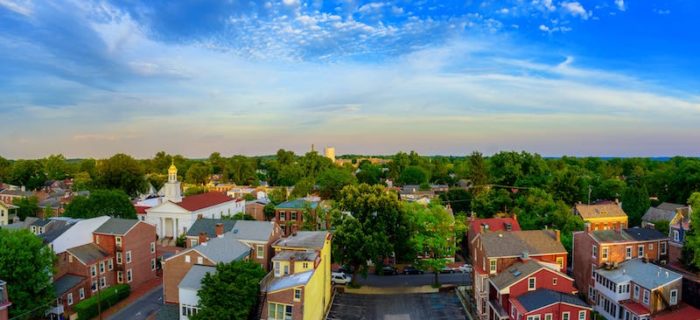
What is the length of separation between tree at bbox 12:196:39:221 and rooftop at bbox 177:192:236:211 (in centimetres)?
3142

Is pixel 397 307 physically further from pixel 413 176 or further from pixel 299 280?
pixel 413 176

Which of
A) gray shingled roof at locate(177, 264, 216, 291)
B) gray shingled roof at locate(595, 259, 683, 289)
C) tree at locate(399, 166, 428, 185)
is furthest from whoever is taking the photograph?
tree at locate(399, 166, 428, 185)

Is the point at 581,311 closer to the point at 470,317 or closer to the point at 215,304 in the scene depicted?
the point at 470,317

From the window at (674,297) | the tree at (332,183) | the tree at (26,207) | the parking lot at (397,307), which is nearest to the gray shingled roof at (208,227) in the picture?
the parking lot at (397,307)

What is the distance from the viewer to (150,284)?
1800 inches

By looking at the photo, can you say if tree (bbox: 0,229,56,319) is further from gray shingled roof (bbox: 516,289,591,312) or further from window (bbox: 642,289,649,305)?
window (bbox: 642,289,649,305)

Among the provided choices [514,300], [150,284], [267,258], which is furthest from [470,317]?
[150,284]

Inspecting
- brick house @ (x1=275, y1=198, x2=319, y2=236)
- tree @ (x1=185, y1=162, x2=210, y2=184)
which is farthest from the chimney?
tree @ (x1=185, y1=162, x2=210, y2=184)

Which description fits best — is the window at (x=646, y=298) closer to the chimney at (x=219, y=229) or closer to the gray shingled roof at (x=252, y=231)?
the gray shingled roof at (x=252, y=231)

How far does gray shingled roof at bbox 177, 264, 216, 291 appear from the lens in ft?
108

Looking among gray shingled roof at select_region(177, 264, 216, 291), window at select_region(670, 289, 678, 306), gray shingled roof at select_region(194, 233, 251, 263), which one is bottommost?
window at select_region(670, 289, 678, 306)

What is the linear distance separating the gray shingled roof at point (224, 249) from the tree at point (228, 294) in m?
5.37

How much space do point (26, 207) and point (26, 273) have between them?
182 feet

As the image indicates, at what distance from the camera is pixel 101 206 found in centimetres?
5853
